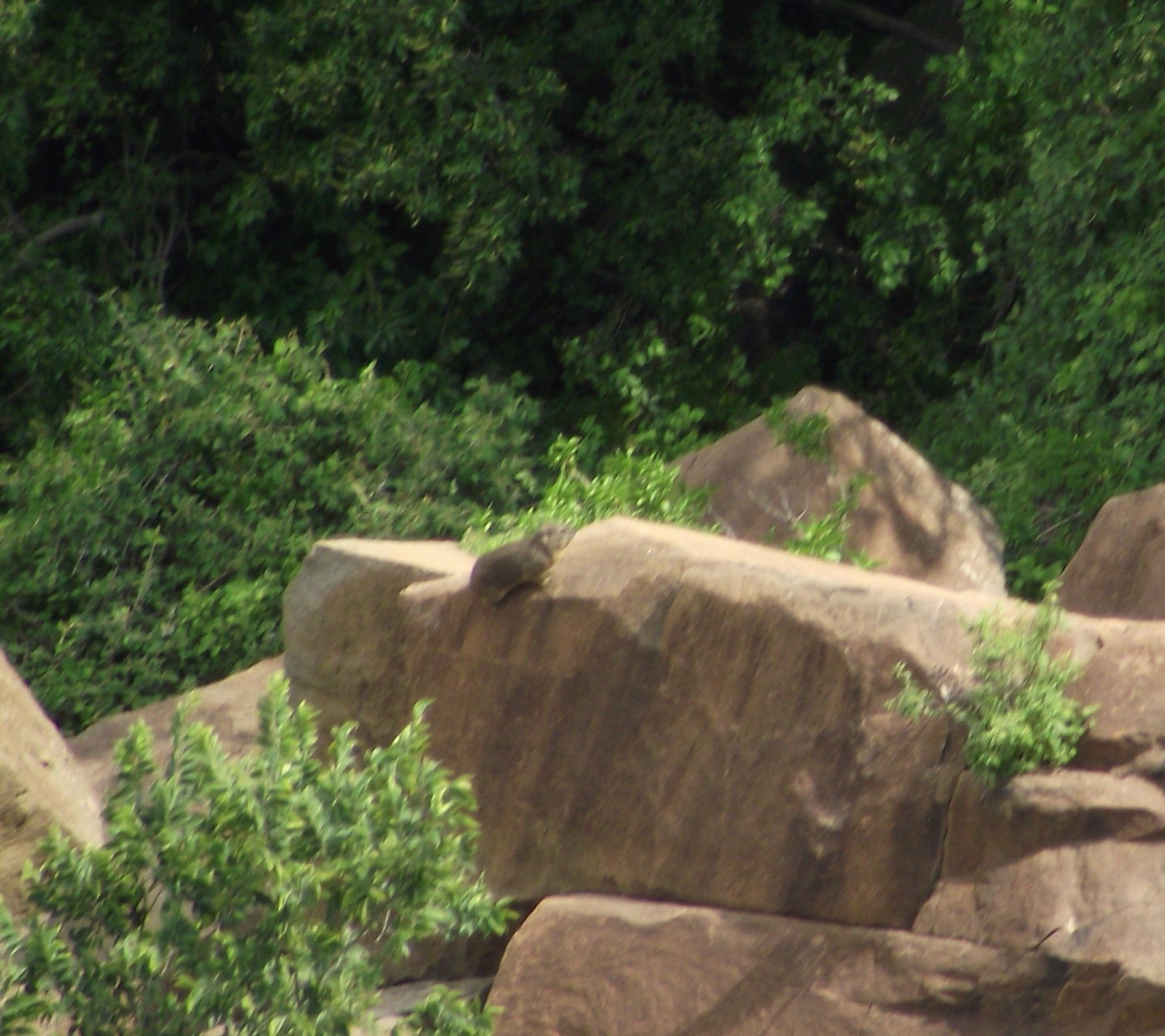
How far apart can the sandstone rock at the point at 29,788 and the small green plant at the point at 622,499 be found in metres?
1.66

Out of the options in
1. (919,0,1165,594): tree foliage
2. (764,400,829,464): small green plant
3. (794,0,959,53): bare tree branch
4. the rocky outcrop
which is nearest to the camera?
the rocky outcrop

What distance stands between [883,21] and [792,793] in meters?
7.37

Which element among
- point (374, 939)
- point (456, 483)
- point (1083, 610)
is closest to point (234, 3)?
point (456, 483)

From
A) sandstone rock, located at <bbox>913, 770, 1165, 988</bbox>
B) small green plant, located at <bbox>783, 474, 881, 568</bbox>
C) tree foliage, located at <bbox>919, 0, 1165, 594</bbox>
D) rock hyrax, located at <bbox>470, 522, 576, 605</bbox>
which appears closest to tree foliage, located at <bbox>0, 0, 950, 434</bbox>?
tree foliage, located at <bbox>919, 0, 1165, 594</bbox>

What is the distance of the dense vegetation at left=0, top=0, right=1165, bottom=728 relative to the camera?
26.1 feet

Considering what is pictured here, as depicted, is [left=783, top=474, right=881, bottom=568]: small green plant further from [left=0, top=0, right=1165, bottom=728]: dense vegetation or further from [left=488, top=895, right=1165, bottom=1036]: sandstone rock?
[left=488, top=895, right=1165, bottom=1036]: sandstone rock

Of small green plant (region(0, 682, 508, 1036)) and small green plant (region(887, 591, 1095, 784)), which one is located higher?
small green plant (region(887, 591, 1095, 784))

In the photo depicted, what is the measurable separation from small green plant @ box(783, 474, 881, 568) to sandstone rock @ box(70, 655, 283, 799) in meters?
2.20

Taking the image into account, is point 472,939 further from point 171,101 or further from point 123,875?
point 171,101

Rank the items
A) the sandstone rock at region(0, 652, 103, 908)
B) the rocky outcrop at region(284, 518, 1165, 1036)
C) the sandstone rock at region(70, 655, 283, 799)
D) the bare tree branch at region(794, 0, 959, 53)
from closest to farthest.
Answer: the rocky outcrop at region(284, 518, 1165, 1036) < the sandstone rock at region(0, 652, 103, 908) < the sandstone rock at region(70, 655, 283, 799) < the bare tree branch at region(794, 0, 959, 53)

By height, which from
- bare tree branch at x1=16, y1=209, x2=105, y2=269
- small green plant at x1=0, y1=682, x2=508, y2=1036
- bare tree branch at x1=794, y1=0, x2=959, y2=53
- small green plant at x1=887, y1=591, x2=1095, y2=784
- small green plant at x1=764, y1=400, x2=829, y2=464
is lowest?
small green plant at x1=0, y1=682, x2=508, y2=1036

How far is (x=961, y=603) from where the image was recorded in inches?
172

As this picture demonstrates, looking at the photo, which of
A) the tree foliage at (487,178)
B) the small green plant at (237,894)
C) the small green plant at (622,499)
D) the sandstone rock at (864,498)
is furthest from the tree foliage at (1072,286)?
the small green plant at (237,894)

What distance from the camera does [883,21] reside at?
10.4 metres
